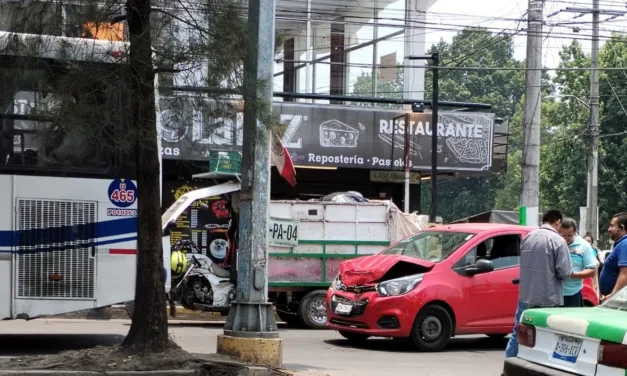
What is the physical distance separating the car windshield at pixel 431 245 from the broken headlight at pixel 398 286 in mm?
563

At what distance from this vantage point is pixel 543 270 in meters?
9.86

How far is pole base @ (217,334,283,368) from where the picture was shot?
10289 millimetres

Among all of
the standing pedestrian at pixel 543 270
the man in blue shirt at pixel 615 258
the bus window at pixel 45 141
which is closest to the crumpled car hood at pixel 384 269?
the man in blue shirt at pixel 615 258

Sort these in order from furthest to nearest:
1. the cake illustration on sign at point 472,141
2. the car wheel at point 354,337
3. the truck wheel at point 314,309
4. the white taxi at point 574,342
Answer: the cake illustration on sign at point 472,141
the truck wheel at point 314,309
the car wheel at point 354,337
the white taxi at point 574,342

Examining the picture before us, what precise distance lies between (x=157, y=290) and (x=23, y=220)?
3062 mm

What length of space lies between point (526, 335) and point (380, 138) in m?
17.8

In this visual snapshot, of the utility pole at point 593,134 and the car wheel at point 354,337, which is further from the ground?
the utility pole at point 593,134

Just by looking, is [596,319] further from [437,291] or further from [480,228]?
[480,228]

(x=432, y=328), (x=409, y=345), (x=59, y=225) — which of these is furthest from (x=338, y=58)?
(x=59, y=225)

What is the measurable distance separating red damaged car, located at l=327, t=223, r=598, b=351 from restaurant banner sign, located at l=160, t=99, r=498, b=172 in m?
10.9

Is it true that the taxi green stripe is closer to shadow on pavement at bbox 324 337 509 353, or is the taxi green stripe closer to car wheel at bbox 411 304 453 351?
car wheel at bbox 411 304 453 351

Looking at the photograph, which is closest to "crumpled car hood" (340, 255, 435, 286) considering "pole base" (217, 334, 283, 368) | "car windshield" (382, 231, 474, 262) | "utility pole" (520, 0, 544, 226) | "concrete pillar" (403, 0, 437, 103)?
"car windshield" (382, 231, 474, 262)

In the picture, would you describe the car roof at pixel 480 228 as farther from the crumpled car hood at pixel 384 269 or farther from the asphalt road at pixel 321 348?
the asphalt road at pixel 321 348

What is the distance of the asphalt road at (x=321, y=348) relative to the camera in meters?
11.8
